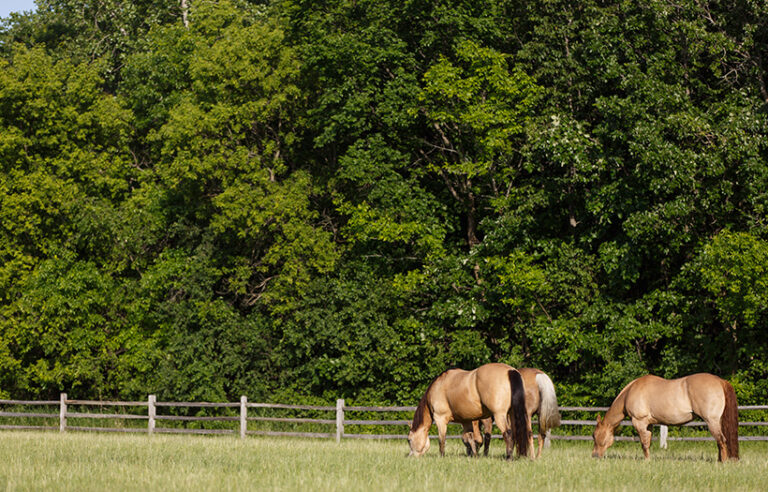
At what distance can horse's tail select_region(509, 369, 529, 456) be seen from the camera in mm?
13500

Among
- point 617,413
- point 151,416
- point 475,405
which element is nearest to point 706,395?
point 617,413

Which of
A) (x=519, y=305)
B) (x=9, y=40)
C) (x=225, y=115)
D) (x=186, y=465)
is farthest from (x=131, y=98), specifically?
(x=186, y=465)

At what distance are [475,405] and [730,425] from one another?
4031mm

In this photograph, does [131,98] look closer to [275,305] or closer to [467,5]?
[275,305]

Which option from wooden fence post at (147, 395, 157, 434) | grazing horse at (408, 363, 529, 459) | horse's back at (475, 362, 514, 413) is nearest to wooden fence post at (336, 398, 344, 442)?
wooden fence post at (147, 395, 157, 434)

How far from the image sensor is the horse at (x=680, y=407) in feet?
46.8

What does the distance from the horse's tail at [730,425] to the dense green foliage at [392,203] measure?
7.56 meters

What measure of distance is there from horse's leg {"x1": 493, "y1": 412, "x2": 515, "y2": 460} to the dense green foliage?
31.3ft

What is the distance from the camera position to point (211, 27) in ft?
111

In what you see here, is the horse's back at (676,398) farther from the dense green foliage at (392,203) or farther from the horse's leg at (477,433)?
the dense green foliage at (392,203)

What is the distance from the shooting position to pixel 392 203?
2794cm

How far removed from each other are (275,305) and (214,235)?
3624mm

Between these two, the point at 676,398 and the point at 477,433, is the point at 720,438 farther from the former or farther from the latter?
the point at 477,433

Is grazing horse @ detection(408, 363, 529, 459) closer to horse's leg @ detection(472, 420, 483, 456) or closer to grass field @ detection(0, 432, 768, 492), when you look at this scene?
horse's leg @ detection(472, 420, 483, 456)
